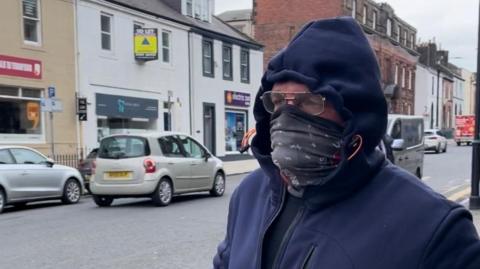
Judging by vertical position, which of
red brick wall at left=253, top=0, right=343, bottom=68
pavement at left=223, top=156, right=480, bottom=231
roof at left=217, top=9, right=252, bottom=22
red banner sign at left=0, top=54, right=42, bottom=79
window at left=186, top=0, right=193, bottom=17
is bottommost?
pavement at left=223, top=156, right=480, bottom=231

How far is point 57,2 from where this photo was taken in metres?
18.9

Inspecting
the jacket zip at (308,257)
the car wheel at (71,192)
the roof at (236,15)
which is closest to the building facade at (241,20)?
the roof at (236,15)

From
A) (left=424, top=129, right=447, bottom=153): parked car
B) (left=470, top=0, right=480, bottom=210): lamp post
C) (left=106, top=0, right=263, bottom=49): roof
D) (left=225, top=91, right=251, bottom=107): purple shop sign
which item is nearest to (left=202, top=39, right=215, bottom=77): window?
(left=106, top=0, right=263, bottom=49): roof

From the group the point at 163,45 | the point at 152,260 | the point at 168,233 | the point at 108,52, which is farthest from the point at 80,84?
the point at 152,260

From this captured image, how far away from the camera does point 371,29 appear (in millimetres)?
45875

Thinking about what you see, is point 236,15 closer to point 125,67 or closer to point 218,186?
point 125,67

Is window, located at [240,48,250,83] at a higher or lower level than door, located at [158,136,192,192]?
higher

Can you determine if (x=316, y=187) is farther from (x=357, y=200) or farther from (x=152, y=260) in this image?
(x=152, y=260)

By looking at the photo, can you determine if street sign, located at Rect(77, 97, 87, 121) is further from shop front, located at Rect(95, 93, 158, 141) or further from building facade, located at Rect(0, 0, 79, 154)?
shop front, located at Rect(95, 93, 158, 141)

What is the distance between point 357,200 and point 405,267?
8.9 inches

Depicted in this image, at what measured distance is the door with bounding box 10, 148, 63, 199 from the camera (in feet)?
39.9

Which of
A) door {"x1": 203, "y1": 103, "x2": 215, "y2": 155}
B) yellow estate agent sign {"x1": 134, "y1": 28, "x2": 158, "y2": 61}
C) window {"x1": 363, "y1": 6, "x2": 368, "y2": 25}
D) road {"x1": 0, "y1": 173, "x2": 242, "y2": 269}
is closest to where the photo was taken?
road {"x1": 0, "y1": 173, "x2": 242, "y2": 269}

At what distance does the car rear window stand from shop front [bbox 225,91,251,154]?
16817 mm

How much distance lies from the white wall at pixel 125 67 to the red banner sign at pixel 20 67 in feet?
5.72
